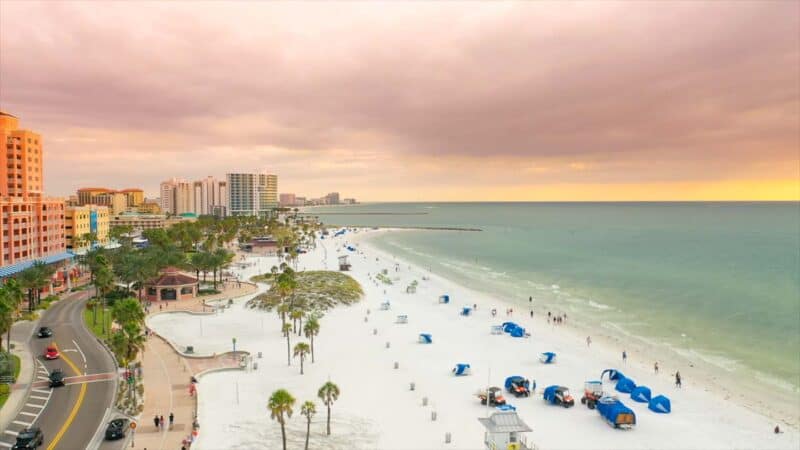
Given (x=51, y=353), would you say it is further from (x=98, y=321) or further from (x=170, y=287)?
(x=170, y=287)

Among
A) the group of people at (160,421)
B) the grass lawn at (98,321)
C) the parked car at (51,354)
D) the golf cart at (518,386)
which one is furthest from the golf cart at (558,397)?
the grass lawn at (98,321)

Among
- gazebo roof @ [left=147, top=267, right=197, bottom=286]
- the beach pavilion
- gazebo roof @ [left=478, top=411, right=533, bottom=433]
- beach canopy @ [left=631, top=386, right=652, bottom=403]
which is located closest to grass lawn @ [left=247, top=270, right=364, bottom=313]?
the beach pavilion

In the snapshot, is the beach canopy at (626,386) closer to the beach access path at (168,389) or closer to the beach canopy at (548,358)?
the beach canopy at (548,358)

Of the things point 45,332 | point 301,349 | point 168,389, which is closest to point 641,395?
point 301,349

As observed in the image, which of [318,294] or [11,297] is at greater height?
[11,297]

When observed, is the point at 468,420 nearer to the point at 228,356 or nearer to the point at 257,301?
the point at 228,356

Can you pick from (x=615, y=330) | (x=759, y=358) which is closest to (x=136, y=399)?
(x=615, y=330)
